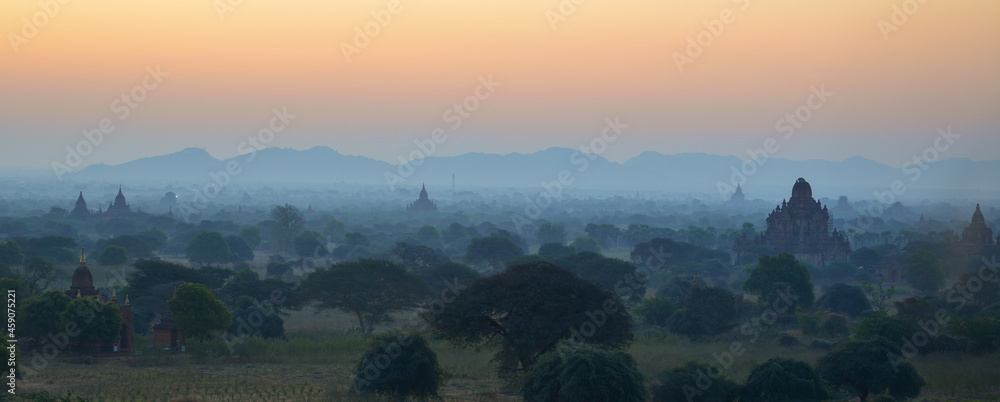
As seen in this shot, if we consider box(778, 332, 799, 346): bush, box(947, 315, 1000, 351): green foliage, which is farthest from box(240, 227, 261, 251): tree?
box(947, 315, 1000, 351): green foliage

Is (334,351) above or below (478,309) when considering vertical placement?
below

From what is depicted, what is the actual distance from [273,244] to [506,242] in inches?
1859

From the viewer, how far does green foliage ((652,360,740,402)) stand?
99.1ft

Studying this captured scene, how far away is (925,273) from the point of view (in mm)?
75875

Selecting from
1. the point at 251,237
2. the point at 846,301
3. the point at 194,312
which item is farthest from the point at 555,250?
the point at 194,312

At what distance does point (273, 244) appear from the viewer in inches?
4995

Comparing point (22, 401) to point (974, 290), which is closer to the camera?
point (22, 401)

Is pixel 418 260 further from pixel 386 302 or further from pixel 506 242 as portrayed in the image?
pixel 386 302

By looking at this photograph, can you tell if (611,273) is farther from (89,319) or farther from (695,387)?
(89,319)

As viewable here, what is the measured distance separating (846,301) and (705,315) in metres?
14.2

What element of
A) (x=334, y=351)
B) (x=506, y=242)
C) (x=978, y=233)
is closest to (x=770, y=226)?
(x=978, y=233)

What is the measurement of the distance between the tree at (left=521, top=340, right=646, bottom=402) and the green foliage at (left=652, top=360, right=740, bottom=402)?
2937 mm

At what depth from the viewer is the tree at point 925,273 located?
75.7 m

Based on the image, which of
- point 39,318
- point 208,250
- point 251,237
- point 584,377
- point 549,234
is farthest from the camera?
point 549,234
